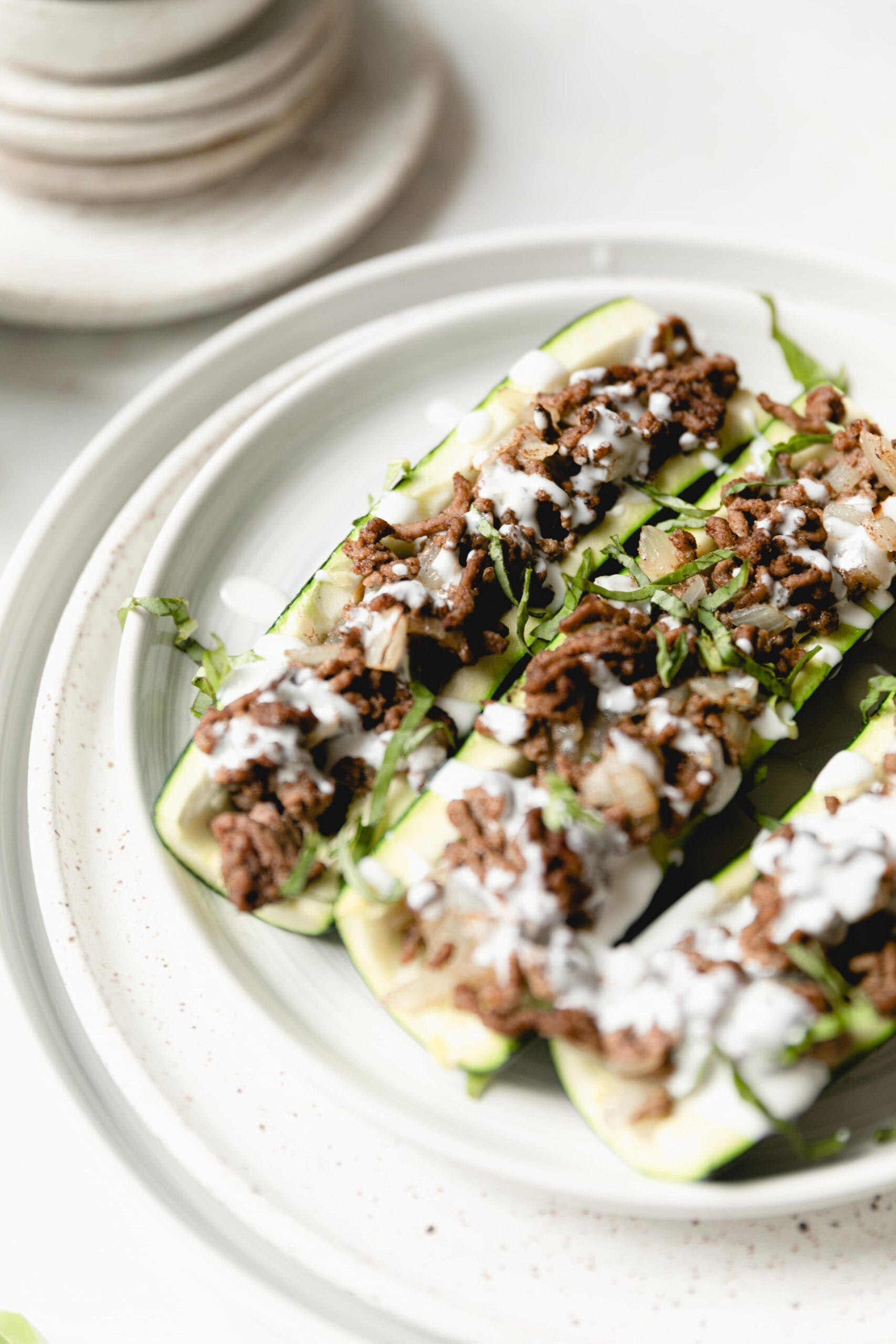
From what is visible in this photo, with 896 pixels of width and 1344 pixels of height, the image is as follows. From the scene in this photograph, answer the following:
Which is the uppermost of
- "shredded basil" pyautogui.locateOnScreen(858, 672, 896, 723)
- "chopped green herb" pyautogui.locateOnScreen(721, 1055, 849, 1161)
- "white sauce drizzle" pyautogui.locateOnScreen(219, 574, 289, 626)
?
"white sauce drizzle" pyautogui.locateOnScreen(219, 574, 289, 626)

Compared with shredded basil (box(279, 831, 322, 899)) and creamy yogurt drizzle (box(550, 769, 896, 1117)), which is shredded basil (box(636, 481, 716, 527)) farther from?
shredded basil (box(279, 831, 322, 899))

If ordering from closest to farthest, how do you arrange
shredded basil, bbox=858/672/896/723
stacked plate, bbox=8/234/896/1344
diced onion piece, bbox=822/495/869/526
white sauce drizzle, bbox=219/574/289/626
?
stacked plate, bbox=8/234/896/1344, shredded basil, bbox=858/672/896/723, diced onion piece, bbox=822/495/869/526, white sauce drizzle, bbox=219/574/289/626

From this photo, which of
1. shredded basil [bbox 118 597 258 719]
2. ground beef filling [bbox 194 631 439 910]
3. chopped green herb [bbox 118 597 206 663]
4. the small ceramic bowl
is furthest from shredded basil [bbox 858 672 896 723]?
the small ceramic bowl

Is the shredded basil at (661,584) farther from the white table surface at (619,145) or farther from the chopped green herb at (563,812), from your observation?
the white table surface at (619,145)

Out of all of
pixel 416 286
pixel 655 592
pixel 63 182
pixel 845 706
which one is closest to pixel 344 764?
pixel 655 592

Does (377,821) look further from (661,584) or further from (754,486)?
(754,486)

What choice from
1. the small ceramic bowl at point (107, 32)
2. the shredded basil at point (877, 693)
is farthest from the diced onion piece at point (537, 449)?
the small ceramic bowl at point (107, 32)
